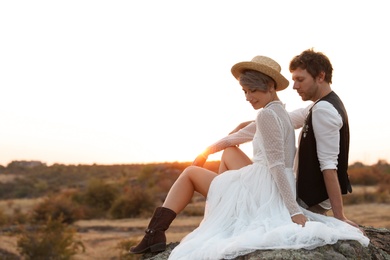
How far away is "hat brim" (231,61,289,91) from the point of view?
225 inches

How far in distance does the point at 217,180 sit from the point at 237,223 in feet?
1.50

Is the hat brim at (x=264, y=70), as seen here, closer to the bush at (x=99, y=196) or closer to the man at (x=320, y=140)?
the man at (x=320, y=140)

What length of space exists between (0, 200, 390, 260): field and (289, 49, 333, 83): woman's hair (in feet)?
45.5

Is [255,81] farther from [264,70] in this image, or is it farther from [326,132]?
[326,132]

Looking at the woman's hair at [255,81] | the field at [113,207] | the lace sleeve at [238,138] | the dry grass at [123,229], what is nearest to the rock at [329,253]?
the lace sleeve at [238,138]

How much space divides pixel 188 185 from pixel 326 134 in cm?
122

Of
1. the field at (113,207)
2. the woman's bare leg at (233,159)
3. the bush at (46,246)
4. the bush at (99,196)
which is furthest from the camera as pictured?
the bush at (99,196)

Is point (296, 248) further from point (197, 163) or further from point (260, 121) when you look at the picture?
point (197, 163)

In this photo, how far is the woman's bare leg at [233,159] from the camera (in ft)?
20.5

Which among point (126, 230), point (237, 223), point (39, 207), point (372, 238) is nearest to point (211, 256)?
point (237, 223)

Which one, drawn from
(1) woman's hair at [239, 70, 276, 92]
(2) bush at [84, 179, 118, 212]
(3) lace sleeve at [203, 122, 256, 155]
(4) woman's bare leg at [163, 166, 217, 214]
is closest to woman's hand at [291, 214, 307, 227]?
(4) woman's bare leg at [163, 166, 217, 214]

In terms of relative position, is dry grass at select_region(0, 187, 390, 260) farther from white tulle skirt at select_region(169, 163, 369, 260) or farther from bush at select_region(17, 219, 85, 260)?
white tulle skirt at select_region(169, 163, 369, 260)

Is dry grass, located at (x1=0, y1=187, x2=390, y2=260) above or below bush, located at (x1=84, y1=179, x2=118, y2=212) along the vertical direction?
below

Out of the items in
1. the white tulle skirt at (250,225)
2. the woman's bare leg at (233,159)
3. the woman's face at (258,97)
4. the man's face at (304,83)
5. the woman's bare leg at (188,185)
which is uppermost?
the man's face at (304,83)
